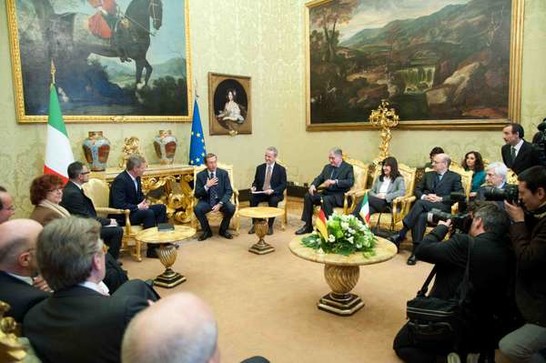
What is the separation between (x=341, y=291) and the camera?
3557 mm

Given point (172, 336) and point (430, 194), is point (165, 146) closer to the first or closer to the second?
point (430, 194)

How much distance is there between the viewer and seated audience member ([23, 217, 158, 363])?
139cm

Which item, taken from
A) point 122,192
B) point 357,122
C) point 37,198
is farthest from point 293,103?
point 37,198

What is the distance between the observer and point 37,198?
362cm

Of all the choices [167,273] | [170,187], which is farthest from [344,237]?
[170,187]

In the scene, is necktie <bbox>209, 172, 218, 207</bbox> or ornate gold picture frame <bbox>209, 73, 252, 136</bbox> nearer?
necktie <bbox>209, 172, 218, 207</bbox>

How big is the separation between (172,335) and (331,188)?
214 inches

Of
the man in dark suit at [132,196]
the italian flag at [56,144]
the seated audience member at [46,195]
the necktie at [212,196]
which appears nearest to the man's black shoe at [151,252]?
the man in dark suit at [132,196]

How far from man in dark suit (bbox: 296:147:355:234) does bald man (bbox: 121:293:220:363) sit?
513cm

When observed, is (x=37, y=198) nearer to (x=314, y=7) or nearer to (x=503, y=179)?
(x=503, y=179)

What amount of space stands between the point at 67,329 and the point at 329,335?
2.21m

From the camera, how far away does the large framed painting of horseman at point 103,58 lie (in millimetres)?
5668

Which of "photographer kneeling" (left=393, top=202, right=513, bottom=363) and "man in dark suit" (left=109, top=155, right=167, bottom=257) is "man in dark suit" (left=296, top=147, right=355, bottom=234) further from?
"photographer kneeling" (left=393, top=202, right=513, bottom=363)

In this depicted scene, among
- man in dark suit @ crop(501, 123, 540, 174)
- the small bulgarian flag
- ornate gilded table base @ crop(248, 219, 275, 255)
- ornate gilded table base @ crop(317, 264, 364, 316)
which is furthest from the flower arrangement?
man in dark suit @ crop(501, 123, 540, 174)
